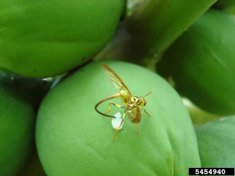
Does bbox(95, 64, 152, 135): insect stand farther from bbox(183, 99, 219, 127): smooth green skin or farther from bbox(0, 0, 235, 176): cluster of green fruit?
bbox(183, 99, 219, 127): smooth green skin

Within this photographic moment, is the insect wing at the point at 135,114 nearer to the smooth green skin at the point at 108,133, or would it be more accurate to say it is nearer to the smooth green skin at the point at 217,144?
the smooth green skin at the point at 108,133

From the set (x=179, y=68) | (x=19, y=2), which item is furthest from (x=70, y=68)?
(x=179, y=68)

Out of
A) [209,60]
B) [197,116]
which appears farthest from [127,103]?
[197,116]

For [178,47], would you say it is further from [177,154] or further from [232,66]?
[177,154]

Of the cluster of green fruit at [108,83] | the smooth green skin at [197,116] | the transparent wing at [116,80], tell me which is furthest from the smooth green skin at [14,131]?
the smooth green skin at [197,116]

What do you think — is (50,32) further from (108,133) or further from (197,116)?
(197,116)

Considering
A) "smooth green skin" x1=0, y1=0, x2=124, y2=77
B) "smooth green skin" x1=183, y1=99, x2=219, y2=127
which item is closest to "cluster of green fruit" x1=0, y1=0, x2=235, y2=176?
"smooth green skin" x1=0, y1=0, x2=124, y2=77
